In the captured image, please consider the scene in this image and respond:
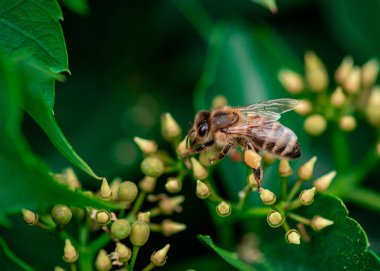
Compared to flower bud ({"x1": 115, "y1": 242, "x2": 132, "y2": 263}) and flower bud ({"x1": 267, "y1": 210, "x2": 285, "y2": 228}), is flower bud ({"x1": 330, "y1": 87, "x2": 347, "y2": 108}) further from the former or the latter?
flower bud ({"x1": 115, "y1": 242, "x2": 132, "y2": 263})

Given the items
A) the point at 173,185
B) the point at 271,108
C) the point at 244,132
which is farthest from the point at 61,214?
the point at 271,108

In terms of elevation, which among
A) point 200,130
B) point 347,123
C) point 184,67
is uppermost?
point 200,130

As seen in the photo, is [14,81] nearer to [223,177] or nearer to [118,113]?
[223,177]

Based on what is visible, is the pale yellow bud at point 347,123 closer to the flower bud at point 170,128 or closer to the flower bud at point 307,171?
the flower bud at point 307,171

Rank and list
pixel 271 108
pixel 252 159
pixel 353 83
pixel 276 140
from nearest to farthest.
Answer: pixel 252 159, pixel 276 140, pixel 271 108, pixel 353 83

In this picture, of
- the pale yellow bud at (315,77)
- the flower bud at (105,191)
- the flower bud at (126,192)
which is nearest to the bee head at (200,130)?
the flower bud at (126,192)

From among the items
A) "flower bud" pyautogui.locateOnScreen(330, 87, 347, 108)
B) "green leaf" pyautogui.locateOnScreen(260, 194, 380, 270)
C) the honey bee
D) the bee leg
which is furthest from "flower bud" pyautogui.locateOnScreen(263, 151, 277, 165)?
"flower bud" pyautogui.locateOnScreen(330, 87, 347, 108)

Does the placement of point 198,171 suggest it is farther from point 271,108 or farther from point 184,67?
point 184,67

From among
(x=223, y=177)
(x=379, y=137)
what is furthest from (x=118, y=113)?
(x=379, y=137)
